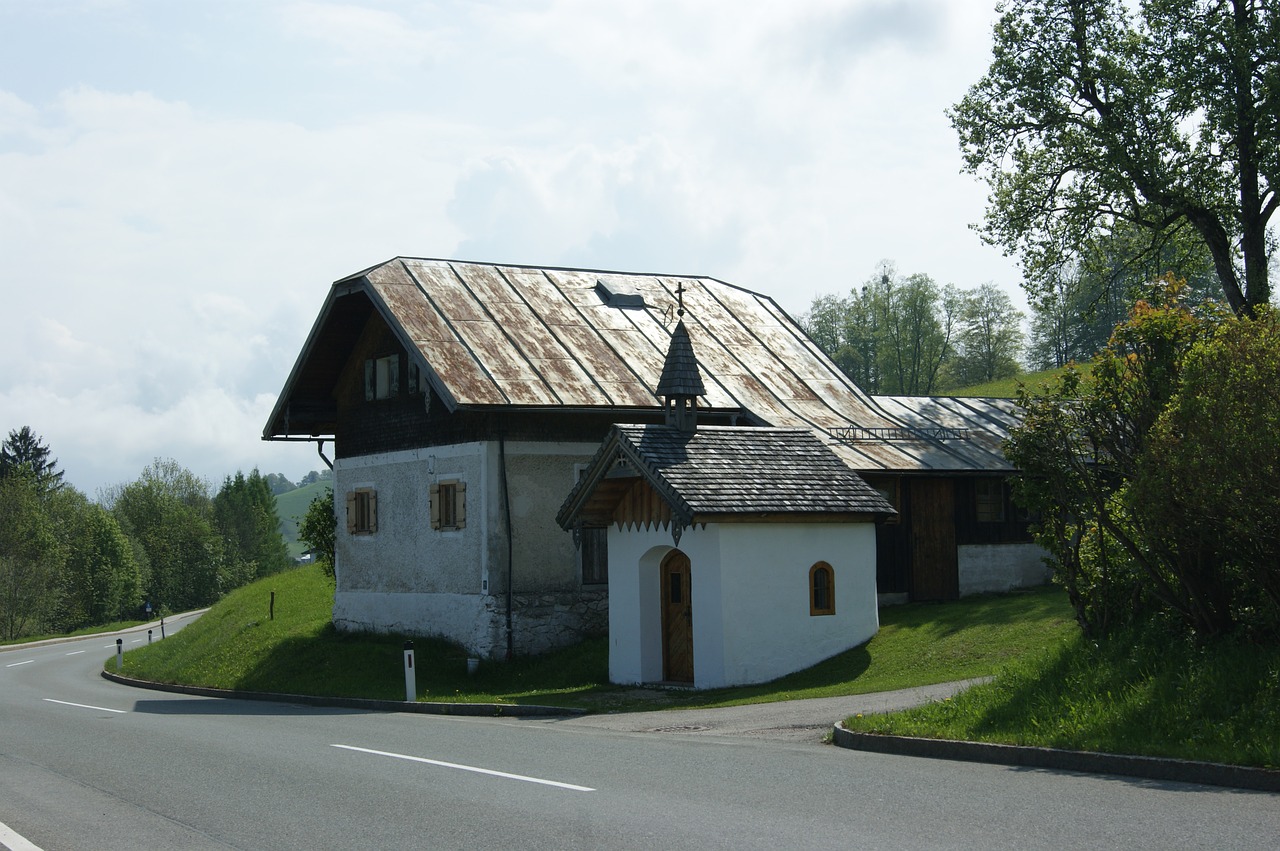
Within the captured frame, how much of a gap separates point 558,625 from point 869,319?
229ft

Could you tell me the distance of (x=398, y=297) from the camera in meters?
27.3

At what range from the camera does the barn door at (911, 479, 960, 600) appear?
1093 inches

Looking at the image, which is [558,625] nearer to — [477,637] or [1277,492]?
[477,637]

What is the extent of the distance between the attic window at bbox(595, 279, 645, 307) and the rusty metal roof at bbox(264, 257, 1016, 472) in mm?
51

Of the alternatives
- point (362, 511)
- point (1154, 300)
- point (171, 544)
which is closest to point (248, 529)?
point (171, 544)

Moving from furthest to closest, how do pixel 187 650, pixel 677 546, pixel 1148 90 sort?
pixel 187 650, pixel 1148 90, pixel 677 546

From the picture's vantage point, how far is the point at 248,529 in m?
123

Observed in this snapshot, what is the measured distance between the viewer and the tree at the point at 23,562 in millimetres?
74375

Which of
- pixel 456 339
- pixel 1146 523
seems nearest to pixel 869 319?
pixel 456 339

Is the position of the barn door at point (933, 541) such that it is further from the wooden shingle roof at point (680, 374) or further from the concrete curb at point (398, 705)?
the concrete curb at point (398, 705)

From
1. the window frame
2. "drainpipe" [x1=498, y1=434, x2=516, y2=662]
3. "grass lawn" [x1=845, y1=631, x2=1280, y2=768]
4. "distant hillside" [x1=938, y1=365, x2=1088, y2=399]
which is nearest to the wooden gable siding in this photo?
"drainpipe" [x1=498, y1=434, x2=516, y2=662]

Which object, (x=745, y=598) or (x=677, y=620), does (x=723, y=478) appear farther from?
(x=677, y=620)

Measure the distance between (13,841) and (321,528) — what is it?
81.3ft

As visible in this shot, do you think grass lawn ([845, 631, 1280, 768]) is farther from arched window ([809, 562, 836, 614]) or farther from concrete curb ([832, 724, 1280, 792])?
arched window ([809, 562, 836, 614])
